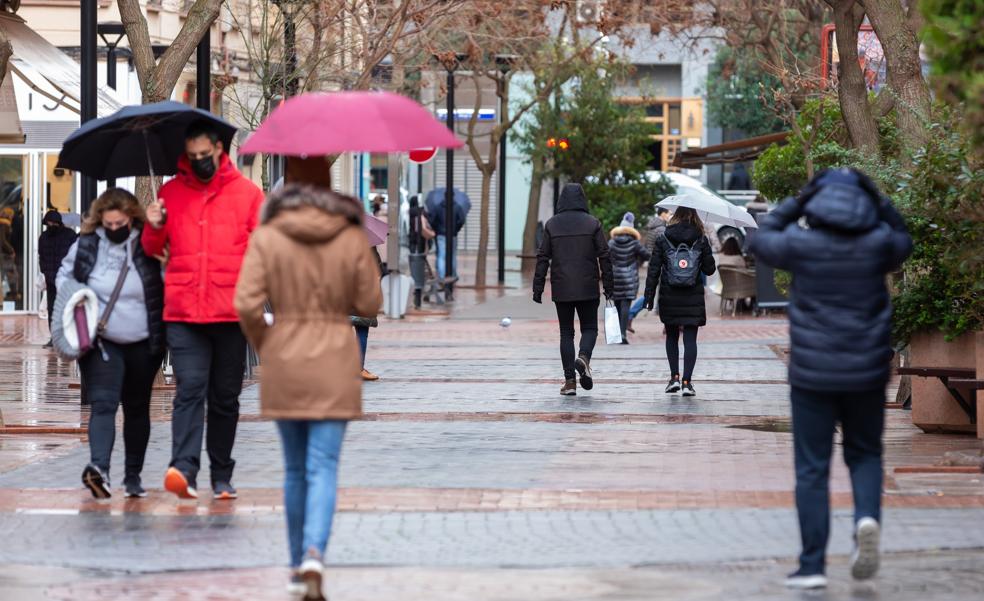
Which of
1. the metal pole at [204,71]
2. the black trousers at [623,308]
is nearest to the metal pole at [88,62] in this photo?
the metal pole at [204,71]

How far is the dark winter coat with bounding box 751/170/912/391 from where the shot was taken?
22.7 feet

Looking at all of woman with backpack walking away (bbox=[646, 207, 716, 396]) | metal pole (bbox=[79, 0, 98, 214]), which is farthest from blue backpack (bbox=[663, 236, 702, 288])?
metal pole (bbox=[79, 0, 98, 214])

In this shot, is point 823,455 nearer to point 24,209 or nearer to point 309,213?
point 309,213

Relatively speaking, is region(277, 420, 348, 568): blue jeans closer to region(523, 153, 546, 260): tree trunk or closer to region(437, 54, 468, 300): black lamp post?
region(437, 54, 468, 300): black lamp post

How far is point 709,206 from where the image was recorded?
17156 mm

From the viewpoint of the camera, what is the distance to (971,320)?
11891 mm

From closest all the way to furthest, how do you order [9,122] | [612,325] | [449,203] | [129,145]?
[129,145] < [9,122] < [612,325] < [449,203]

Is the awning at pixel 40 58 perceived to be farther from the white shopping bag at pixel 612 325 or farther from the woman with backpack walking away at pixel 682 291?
the white shopping bag at pixel 612 325

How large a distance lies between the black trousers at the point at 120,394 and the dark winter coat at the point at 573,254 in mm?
5872

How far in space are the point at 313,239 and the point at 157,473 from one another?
3950 millimetres

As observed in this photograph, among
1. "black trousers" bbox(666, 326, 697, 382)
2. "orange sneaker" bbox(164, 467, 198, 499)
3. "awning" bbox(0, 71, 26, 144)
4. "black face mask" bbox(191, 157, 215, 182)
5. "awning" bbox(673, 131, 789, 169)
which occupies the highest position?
"awning" bbox(673, 131, 789, 169)

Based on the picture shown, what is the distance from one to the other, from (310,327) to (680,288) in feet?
28.5

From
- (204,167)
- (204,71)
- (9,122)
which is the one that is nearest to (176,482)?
(204,167)

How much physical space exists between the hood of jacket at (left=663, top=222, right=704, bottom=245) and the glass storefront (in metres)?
15.3
